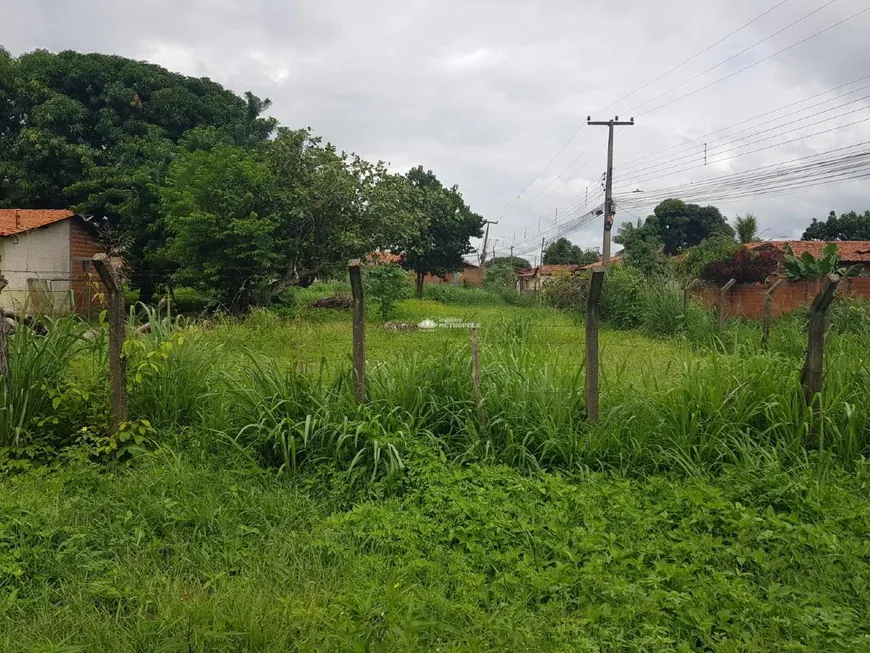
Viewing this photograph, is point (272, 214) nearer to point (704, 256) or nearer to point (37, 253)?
point (37, 253)

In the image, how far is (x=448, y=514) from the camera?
9.98 feet

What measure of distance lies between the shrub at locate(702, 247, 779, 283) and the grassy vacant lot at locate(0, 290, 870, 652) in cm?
1137

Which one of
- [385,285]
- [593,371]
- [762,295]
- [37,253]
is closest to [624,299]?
[762,295]

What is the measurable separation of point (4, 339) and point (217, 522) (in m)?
2.23

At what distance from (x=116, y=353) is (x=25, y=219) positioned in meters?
13.8

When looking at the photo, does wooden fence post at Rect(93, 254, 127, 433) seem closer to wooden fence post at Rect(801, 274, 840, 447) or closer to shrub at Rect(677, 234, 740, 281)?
wooden fence post at Rect(801, 274, 840, 447)

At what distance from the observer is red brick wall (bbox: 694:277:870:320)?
43.1ft

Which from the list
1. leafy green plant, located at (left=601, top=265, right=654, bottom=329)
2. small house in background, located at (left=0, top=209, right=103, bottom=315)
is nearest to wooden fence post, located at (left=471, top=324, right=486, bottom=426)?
leafy green plant, located at (left=601, top=265, right=654, bottom=329)

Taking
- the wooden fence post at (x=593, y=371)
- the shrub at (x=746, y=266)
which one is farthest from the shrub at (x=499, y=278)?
the wooden fence post at (x=593, y=371)

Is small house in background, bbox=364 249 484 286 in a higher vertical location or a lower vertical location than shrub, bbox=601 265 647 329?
higher

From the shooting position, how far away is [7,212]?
1487 cm

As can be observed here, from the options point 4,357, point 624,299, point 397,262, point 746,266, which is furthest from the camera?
point 397,262

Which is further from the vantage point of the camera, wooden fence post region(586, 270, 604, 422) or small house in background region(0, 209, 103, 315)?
small house in background region(0, 209, 103, 315)

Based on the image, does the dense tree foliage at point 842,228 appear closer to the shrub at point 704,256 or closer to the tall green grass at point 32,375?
the shrub at point 704,256
